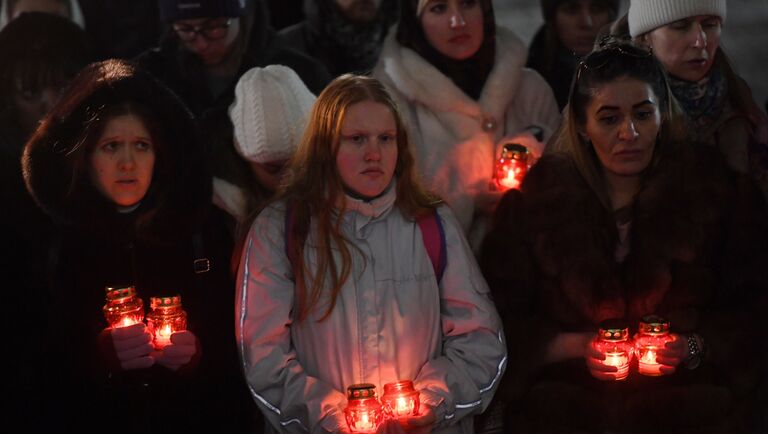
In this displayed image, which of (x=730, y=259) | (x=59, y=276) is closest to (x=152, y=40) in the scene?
(x=59, y=276)

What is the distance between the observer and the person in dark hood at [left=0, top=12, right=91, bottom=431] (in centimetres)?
400

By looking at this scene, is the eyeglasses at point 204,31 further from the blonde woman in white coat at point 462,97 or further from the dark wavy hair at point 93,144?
the dark wavy hair at point 93,144

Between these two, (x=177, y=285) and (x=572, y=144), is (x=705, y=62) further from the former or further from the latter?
(x=177, y=285)

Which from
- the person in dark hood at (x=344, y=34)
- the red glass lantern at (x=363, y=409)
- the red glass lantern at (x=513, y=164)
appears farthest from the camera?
the person in dark hood at (x=344, y=34)

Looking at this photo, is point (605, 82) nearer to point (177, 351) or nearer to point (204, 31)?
point (177, 351)

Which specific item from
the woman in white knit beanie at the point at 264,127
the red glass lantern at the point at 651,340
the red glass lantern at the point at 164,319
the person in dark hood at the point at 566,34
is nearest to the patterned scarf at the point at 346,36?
the person in dark hood at the point at 566,34

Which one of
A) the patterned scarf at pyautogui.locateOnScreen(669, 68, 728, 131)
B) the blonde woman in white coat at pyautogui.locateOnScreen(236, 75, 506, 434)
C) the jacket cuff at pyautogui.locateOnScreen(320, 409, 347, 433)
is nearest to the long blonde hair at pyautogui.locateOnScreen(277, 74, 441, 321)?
the blonde woman in white coat at pyautogui.locateOnScreen(236, 75, 506, 434)

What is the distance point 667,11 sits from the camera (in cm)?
398

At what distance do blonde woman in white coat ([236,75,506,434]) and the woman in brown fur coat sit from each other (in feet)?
0.79

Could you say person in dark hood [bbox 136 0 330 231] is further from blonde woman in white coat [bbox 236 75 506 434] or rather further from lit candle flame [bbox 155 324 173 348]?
lit candle flame [bbox 155 324 173 348]

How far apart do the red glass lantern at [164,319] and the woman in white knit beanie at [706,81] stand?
6.84 ft

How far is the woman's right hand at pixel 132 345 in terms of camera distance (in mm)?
3316

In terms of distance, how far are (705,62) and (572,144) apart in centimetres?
73

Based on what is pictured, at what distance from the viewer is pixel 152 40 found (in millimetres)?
5328
